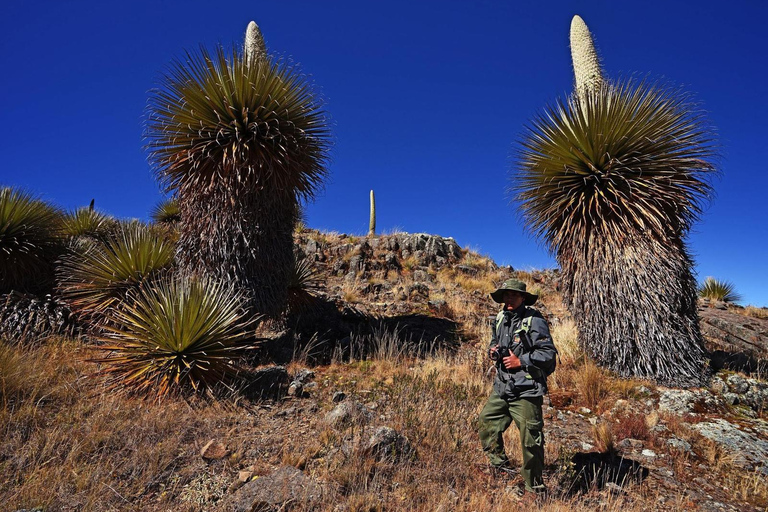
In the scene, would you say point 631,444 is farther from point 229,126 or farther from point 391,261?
point 391,261

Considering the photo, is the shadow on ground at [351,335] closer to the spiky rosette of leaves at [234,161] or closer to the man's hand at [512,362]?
the spiky rosette of leaves at [234,161]

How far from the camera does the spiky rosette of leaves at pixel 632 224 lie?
18.8 ft

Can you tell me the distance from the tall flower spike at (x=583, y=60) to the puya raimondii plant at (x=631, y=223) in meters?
0.79

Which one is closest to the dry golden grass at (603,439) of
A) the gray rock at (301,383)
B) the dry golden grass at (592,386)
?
the dry golden grass at (592,386)

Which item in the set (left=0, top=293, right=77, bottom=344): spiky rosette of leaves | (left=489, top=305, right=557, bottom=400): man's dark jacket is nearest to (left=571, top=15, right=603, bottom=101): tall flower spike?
(left=489, top=305, right=557, bottom=400): man's dark jacket

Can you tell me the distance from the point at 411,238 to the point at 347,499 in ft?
40.4

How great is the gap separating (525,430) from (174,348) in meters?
4.07

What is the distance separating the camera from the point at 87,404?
14.3ft

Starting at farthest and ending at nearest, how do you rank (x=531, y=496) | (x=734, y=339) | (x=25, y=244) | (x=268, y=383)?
(x=734, y=339) < (x=25, y=244) < (x=268, y=383) < (x=531, y=496)

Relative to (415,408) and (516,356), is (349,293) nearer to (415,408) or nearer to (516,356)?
(415,408)

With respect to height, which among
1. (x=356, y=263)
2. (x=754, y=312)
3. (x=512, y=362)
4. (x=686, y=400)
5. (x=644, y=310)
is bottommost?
(x=686, y=400)

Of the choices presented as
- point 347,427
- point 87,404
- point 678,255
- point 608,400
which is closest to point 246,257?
point 87,404

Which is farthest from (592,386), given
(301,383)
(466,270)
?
(466,270)

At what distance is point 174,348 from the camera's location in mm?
4859
